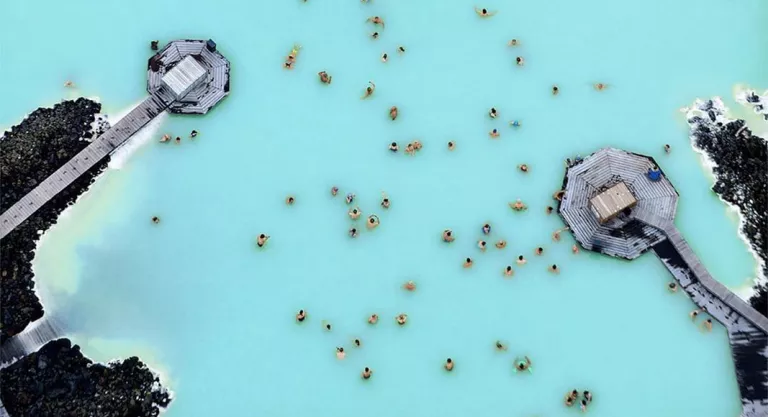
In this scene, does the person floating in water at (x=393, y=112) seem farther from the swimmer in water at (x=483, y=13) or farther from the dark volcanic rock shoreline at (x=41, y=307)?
the dark volcanic rock shoreline at (x=41, y=307)

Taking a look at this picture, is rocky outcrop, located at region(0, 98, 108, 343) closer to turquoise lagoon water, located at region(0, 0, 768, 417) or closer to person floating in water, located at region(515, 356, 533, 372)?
turquoise lagoon water, located at region(0, 0, 768, 417)

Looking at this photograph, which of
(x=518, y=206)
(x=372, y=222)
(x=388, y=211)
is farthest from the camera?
(x=388, y=211)

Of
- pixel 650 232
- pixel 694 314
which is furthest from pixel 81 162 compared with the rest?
Result: pixel 694 314

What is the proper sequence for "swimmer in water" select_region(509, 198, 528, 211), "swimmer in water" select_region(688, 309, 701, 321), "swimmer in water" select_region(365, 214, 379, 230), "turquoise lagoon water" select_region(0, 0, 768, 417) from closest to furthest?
"turquoise lagoon water" select_region(0, 0, 768, 417) < "swimmer in water" select_region(688, 309, 701, 321) < "swimmer in water" select_region(365, 214, 379, 230) < "swimmer in water" select_region(509, 198, 528, 211)

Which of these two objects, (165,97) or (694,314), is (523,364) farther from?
(165,97)

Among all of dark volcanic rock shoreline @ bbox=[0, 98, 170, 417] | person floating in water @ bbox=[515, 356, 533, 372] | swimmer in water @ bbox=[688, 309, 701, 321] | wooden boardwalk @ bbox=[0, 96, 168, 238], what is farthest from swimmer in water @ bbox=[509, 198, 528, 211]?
wooden boardwalk @ bbox=[0, 96, 168, 238]

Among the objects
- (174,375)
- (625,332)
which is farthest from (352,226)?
(625,332)

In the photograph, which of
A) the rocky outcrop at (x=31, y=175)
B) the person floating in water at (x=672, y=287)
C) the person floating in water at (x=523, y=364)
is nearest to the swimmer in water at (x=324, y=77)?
the rocky outcrop at (x=31, y=175)
